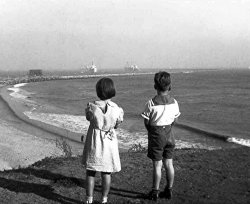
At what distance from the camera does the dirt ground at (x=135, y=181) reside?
5.12 meters

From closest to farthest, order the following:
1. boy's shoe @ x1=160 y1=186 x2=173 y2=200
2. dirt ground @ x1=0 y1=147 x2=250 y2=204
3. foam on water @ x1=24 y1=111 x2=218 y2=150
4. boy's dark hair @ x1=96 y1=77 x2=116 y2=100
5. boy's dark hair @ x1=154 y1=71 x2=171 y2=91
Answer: boy's dark hair @ x1=96 y1=77 x2=116 y2=100
boy's dark hair @ x1=154 y1=71 x2=171 y2=91
boy's shoe @ x1=160 y1=186 x2=173 y2=200
dirt ground @ x1=0 y1=147 x2=250 y2=204
foam on water @ x1=24 y1=111 x2=218 y2=150

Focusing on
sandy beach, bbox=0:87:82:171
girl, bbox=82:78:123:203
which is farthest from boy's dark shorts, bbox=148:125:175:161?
sandy beach, bbox=0:87:82:171

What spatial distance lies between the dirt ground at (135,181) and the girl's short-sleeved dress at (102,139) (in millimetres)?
924

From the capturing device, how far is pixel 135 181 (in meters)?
5.89

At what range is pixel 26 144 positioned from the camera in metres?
14.3

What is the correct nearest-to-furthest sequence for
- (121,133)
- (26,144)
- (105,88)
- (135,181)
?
(105,88) → (135,181) → (26,144) → (121,133)

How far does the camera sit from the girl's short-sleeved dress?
4.33 m

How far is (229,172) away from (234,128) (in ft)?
52.4

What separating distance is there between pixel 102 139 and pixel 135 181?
73.8 inches

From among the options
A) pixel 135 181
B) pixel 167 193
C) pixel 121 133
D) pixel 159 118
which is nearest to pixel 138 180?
pixel 135 181

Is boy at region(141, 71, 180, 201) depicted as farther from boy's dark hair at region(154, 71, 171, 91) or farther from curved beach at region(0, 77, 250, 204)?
curved beach at region(0, 77, 250, 204)

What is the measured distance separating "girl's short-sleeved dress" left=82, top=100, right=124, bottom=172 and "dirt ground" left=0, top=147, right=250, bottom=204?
924 mm

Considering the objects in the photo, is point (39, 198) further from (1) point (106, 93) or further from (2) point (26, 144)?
(2) point (26, 144)

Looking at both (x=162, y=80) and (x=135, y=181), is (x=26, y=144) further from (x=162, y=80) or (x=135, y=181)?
(x=162, y=80)
